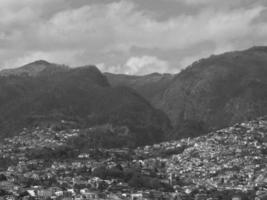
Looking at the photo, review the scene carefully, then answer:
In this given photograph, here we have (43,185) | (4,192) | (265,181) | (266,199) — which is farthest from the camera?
(265,181)

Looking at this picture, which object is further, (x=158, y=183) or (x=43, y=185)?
(x=158, y=183)

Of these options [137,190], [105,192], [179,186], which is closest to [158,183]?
[179,186]

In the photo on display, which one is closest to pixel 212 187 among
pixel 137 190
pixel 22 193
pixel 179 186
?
pixel 179 186

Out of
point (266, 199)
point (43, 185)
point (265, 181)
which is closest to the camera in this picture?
point (266, 199)

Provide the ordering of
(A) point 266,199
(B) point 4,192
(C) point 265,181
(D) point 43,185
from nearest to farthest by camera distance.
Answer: (B) point 4,192
(A) point 266,199
(D) point 43,185
(C) point 265,181

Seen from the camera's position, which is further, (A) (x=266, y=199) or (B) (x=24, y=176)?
(B) (x=24, y=176)

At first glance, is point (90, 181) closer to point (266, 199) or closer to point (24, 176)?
point (24, 176)

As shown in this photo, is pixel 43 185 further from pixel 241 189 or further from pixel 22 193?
pixel 241 189

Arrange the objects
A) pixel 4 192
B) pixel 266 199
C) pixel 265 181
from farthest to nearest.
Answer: pixel 265 181 < pixel 266 199 < pixel 4 192
